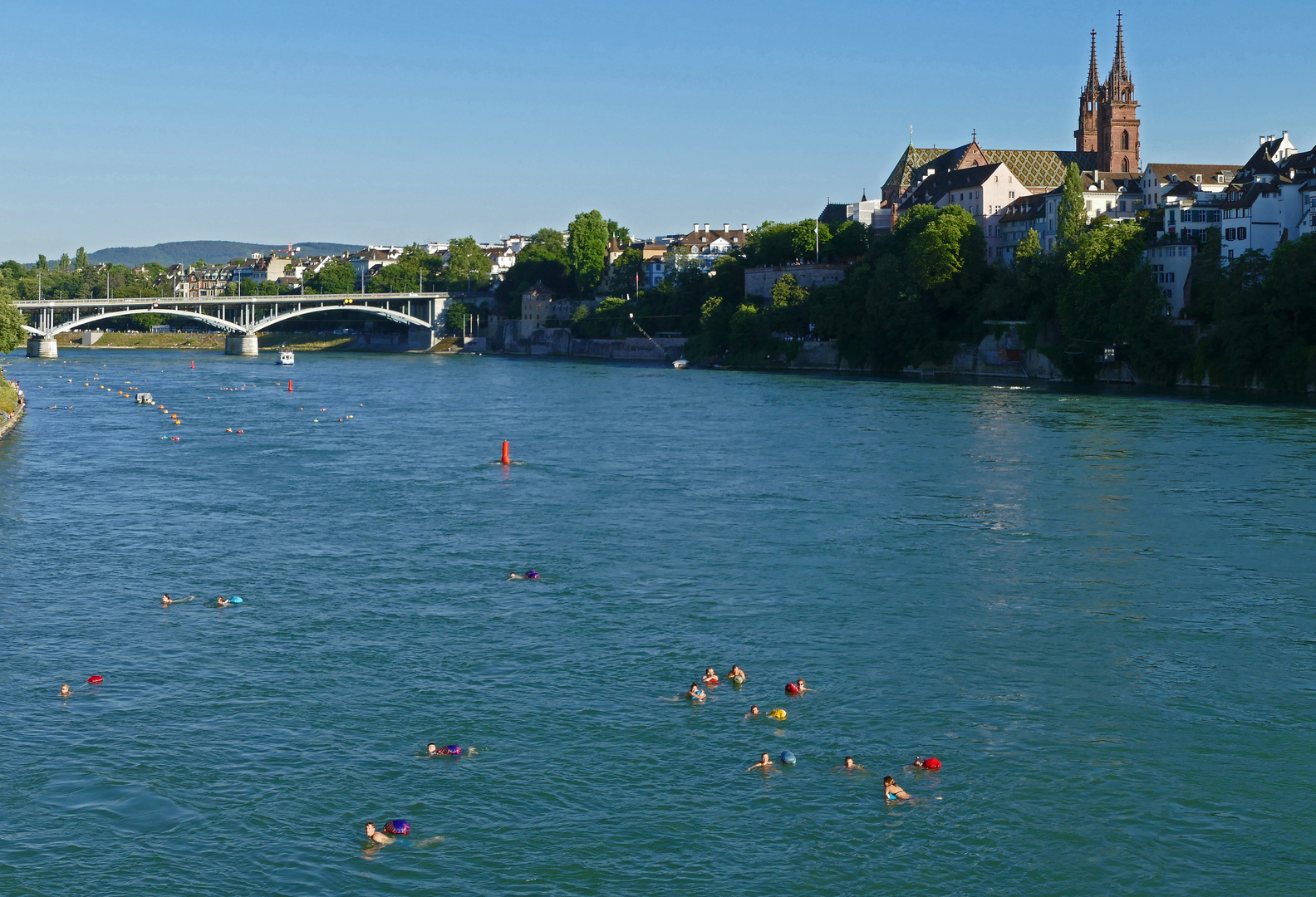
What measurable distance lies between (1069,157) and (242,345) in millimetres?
88508

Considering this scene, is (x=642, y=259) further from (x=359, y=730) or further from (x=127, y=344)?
(x=359, y=730)

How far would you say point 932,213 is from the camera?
4267 inches

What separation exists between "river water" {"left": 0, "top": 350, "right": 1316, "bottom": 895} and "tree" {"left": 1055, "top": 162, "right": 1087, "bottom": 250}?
47526 millimetres

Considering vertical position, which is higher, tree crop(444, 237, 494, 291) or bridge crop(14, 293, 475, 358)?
tree crop(444, 237, 494, 291)

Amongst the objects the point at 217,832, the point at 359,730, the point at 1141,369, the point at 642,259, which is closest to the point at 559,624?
the point at 359,730

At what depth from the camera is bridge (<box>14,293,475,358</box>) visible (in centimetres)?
13488

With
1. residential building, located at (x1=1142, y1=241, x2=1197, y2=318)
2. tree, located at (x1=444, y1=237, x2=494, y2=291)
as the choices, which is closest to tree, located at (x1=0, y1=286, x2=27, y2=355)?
residential building, located at (x1=1142, y1=241, x2=1197, y2=318)

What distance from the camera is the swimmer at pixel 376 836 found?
603 inches

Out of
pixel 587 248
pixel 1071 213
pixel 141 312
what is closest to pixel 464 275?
pixel 587 248

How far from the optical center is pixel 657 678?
2098 cm

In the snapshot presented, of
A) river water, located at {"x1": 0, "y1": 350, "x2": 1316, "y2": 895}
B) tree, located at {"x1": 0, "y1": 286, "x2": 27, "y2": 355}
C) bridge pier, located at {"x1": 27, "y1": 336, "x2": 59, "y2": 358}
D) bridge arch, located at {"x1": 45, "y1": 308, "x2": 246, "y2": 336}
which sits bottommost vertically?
river water, located at {"x1": 0, "y1": 350, "x2": 1316, "y2": 895}

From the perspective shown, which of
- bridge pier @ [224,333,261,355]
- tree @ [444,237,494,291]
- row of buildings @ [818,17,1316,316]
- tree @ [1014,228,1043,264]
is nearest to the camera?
row of buildings @ [818,17,1316,316]

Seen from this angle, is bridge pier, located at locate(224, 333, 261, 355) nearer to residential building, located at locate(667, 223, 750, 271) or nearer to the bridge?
the bridge

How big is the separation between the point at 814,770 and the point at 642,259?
512 ft
